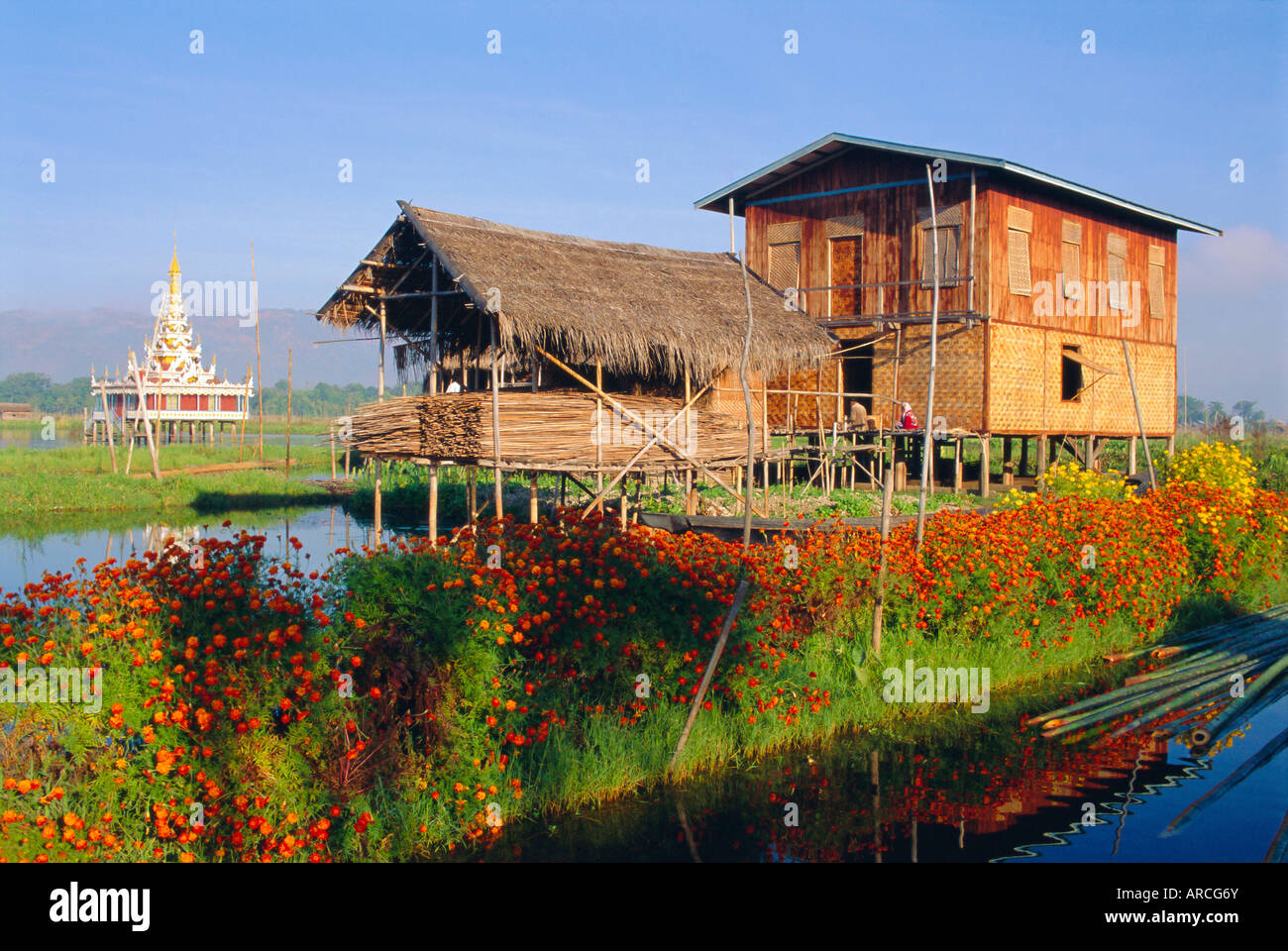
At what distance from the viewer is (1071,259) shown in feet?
76.6

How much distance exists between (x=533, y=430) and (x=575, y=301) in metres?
1.95

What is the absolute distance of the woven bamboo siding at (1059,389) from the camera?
70.3 feet

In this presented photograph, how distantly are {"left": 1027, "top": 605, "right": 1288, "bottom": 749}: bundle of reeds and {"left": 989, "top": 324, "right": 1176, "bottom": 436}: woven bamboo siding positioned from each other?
12.1 m

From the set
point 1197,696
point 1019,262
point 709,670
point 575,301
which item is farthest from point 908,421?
point 709,670

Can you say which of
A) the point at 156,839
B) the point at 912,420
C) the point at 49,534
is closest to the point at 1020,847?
the point at 156,839

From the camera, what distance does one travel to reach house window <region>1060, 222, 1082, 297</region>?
2300cm

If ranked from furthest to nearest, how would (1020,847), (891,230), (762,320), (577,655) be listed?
1. (891,230)
2. (762,320)
3. (577,655)
4. (1020,847)

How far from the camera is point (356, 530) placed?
78.0ft

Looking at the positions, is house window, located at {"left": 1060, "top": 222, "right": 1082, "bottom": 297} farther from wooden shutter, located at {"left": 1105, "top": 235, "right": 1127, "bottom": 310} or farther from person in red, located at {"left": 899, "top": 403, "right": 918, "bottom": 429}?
person in red, located at {"left": 899, "top": 403, "right": 918, "bottom": 429}

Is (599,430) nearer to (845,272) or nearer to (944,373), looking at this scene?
(944,373)

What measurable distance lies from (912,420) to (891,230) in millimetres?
4159

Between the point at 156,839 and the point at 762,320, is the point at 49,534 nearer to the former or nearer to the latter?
the point at 762,320

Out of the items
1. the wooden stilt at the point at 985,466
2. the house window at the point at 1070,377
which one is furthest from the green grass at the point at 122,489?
the house window at the point at 1070,377

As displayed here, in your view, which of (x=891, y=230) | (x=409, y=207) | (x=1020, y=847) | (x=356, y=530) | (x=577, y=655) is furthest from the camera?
(x=356, y=530)
